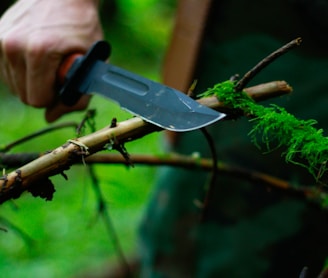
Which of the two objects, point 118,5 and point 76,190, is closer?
point 76,190

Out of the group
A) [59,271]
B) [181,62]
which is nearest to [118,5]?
[59,271]

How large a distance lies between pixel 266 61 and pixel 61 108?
21.4 inches

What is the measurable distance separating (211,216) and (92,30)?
57 cm

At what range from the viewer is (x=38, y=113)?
4090 millimetres

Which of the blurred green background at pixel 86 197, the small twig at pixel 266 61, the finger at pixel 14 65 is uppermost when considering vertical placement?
the small twig at pixel 266 61

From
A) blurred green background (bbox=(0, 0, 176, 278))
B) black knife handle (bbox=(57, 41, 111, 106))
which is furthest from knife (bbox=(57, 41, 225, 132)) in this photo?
blurred green background (bbox=(0, 0, 176, 278))

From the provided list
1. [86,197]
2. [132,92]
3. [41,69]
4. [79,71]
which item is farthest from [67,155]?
[86,197]

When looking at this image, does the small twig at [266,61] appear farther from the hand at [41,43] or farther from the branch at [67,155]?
the hand at [41,43]

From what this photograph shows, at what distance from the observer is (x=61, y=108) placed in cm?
106

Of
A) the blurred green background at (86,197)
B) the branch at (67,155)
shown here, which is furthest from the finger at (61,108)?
the branch at (67,155)

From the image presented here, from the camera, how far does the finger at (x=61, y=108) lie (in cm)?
106

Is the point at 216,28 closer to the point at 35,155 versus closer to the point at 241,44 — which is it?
the point at 241,44

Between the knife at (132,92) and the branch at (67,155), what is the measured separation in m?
0.02

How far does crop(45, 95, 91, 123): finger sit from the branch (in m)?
0.41
